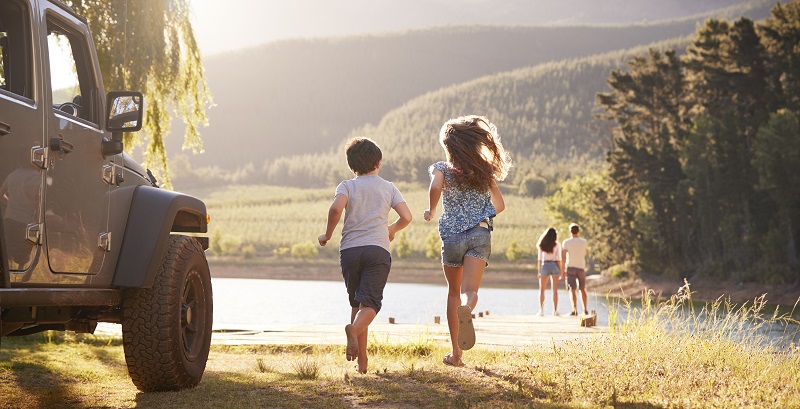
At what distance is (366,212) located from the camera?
783 cm

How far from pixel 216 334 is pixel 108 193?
639 centimetres

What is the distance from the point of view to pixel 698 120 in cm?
4853

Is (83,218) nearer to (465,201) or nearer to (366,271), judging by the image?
(366,271)

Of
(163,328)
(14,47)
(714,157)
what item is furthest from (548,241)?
(714,157)

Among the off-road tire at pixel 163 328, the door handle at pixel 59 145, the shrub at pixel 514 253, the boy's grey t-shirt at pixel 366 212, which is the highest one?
the shrub at pixel 514 253

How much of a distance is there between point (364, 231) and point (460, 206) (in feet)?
2.92

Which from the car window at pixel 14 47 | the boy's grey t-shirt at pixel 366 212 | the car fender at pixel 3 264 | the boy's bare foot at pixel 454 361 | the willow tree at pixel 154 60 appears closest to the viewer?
the car fender at pixel 3 264

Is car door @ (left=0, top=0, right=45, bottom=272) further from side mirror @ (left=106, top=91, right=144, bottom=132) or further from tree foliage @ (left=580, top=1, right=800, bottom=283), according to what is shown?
tree foliage @ (left=580, top=1, right=800, bottom=283)

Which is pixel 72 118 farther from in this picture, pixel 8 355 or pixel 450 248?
pixel 8 355

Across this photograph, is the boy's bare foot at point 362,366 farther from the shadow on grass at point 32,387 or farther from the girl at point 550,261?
the girl at point 550,261

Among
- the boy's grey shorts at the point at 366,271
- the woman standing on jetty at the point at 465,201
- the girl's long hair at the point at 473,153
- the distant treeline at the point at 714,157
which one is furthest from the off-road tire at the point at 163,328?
the distant treeline at the point at 714,157

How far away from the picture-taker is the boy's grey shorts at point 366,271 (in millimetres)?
7684

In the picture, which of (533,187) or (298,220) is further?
(533,187)

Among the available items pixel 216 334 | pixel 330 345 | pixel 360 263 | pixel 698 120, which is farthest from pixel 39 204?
pixel 698 120
